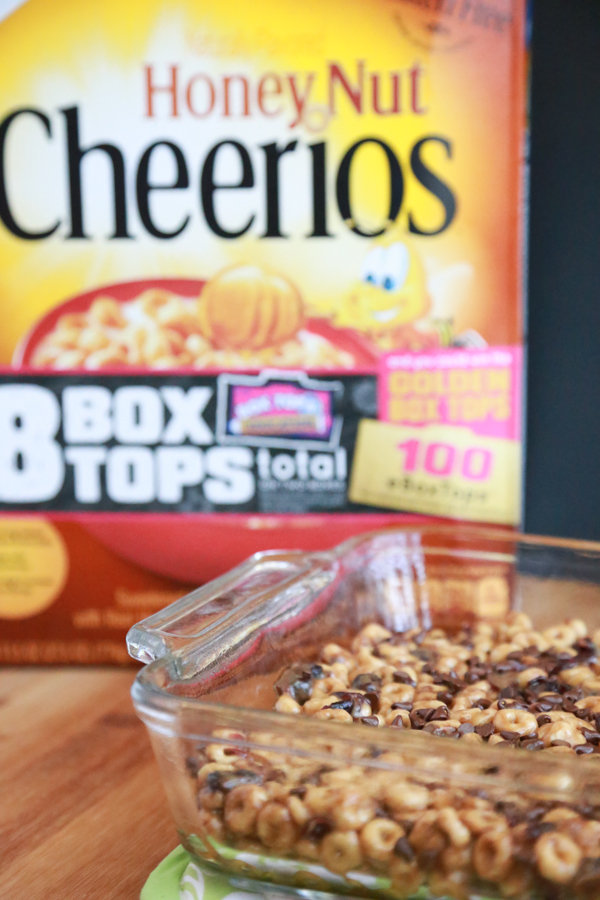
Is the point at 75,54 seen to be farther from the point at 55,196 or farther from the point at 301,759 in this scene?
the point at 301,759

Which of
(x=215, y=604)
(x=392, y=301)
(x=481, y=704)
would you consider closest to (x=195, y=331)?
(x=392, y=301)

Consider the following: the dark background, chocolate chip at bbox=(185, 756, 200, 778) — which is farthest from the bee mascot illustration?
chocolate chip at bbox=(185, 756, 200, 778)

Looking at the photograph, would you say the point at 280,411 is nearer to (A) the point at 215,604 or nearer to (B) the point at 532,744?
(A) the point at 215,604

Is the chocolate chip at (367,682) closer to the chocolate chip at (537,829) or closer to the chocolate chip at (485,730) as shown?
the chocolate chip at (485,730)

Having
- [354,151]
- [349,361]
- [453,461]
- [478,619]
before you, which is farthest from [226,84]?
[478,619]

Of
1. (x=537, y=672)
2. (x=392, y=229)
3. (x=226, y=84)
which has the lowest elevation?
(x=537, y=672)

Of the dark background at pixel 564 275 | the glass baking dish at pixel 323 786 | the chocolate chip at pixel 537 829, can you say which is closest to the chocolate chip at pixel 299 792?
the glass baking dish at pixel 323 786
